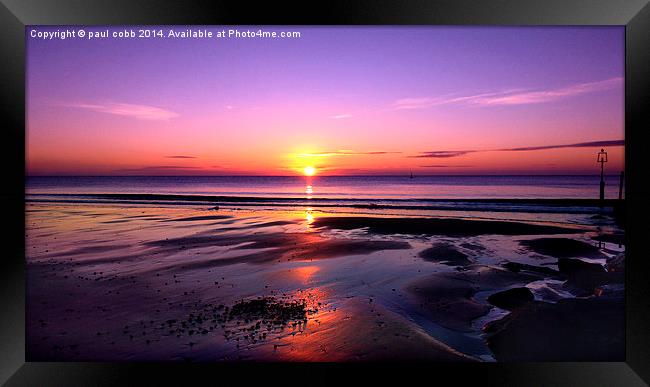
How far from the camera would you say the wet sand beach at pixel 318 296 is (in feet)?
15.7

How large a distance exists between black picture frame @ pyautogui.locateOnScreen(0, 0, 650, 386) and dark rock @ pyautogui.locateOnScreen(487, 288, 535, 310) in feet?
3.93

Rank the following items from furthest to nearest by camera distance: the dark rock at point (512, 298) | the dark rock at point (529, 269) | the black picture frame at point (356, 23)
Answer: the dark rock at point (529, 269), the dark rock at point (512, 298), the black picture frame at point (356, 23)

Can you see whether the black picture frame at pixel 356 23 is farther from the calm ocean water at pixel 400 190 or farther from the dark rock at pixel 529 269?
the calm ocean water at pixel 400 190

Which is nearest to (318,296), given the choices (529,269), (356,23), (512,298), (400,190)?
(512,298)

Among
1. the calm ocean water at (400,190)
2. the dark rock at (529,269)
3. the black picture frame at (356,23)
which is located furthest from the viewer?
the calm ocean water at (400,190)

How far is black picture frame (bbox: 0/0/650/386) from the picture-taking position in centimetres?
453

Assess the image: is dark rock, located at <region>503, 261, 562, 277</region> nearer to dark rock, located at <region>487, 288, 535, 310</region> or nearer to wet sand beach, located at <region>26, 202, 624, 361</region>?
wet sand beach, located at <region>26, 202, 624, 361</region>

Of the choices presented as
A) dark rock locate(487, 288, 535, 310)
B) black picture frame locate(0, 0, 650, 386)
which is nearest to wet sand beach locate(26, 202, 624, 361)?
dark rock locate(487, 288, 535, 310)

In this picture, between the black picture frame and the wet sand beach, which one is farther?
the wet sand beach

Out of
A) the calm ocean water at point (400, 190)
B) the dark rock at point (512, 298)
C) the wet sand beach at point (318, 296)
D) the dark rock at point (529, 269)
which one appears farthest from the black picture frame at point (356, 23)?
the calm ocean water at point (400, 190)

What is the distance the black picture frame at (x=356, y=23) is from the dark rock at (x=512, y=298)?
120 centimetres

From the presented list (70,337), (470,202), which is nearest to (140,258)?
(70,337)

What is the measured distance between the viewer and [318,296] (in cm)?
613
